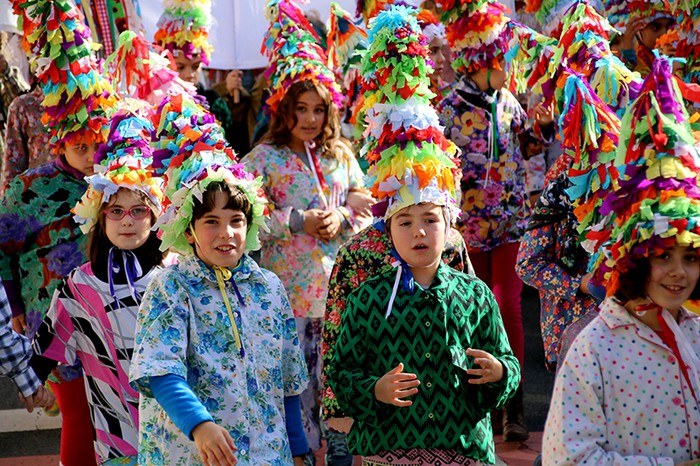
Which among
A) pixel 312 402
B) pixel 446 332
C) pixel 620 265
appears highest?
pixel 620 265

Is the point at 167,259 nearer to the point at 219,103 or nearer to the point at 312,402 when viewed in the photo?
the point at 312,402

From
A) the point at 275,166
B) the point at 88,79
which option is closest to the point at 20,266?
the point at 88,79

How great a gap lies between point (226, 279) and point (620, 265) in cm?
145

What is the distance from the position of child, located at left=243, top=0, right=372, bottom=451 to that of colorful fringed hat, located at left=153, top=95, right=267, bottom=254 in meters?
1.64

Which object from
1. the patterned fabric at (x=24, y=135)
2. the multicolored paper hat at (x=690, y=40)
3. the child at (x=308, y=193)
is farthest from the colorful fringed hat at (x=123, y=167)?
the multicolored paper hat at (x=690, y=40)

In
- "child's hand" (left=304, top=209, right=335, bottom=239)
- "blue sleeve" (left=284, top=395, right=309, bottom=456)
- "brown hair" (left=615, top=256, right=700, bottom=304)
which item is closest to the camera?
"brown hair" (left=615, top=256, right=700, bottom=304)

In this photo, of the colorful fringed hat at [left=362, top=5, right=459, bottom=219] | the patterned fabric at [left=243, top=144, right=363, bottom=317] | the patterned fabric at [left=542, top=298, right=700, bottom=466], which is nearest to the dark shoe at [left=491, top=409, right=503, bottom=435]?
the patterned fabric at [left=243, top=144, right=363, bottom=317]

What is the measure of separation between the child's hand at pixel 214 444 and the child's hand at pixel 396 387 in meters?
0.60

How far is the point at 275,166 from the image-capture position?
21.2 ft

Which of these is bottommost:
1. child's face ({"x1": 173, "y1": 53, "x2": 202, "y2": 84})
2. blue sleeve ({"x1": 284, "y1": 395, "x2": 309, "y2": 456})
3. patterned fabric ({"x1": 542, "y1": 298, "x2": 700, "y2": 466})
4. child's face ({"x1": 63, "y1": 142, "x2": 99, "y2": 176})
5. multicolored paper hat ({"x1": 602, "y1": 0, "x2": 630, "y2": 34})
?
blue sleeve ({"x1": 284, "y1": 395, "x2": 309, "y2": 456})

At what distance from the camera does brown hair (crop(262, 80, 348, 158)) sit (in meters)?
6.55

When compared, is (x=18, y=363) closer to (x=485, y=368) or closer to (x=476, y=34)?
(x=485, y=368)

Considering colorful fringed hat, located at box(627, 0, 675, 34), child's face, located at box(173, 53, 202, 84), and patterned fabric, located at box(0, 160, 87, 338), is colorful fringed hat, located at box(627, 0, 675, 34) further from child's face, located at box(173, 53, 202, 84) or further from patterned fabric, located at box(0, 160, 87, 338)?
patterned fabric, located at box(0, 160, 87, 338)

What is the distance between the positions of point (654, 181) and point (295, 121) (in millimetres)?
3330
